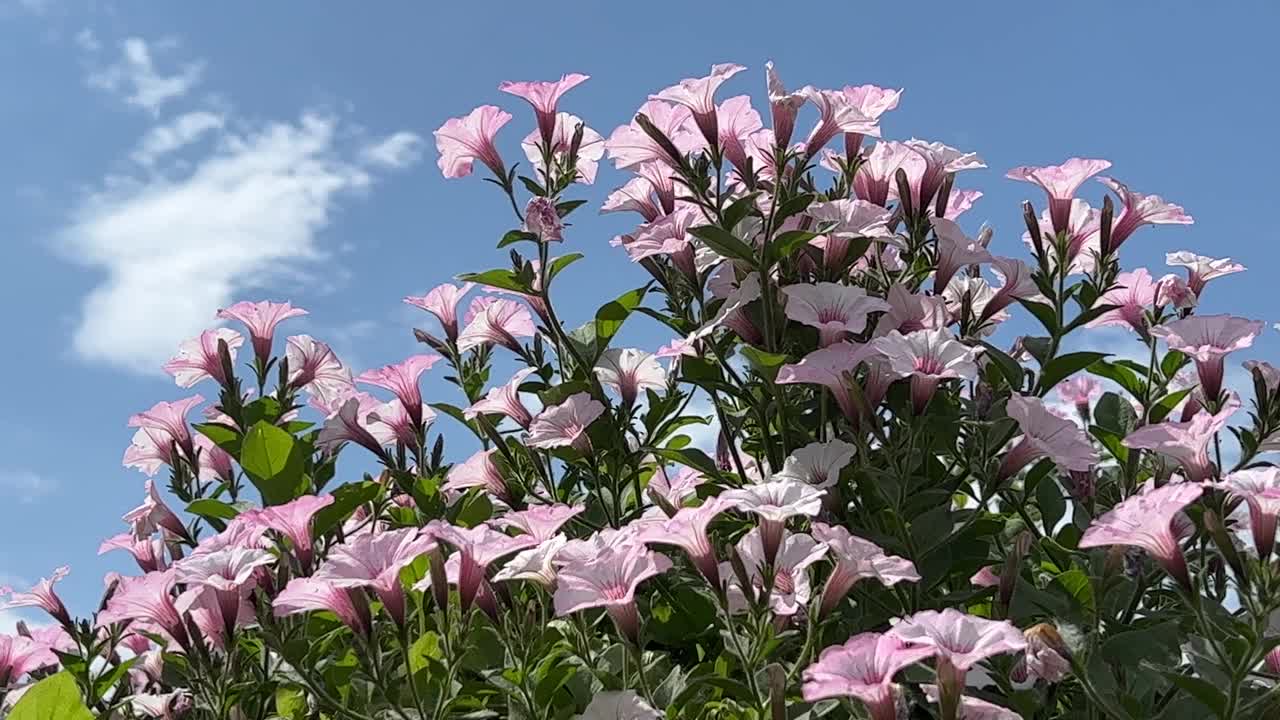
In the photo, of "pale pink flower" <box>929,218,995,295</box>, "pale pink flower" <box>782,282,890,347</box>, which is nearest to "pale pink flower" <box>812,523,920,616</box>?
"pale pink flower" <box>782,282,890,347</box>

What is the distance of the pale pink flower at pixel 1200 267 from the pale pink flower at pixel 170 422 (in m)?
3.70

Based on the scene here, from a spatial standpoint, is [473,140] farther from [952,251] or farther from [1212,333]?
[1212,333]

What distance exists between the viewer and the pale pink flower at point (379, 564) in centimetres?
306

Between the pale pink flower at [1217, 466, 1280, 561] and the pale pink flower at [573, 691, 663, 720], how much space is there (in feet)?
4.79

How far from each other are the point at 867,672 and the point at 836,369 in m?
1.01

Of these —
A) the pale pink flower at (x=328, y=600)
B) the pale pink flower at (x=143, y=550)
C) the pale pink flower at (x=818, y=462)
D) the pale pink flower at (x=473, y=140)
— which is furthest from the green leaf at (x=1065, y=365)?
the pale pink flower at (x=143, y=550)

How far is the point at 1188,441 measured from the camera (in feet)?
11.2

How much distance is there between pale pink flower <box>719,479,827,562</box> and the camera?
10.1 feet

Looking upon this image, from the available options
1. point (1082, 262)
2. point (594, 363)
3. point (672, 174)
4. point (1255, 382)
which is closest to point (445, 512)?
point (594, 363)

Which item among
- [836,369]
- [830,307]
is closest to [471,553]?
[836,369]

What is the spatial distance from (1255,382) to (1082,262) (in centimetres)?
74

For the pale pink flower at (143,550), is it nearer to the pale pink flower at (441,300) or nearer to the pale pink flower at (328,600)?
the pale pink flower at (441,300)

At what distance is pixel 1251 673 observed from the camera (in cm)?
330

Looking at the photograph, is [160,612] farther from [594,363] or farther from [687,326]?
[687,326]
